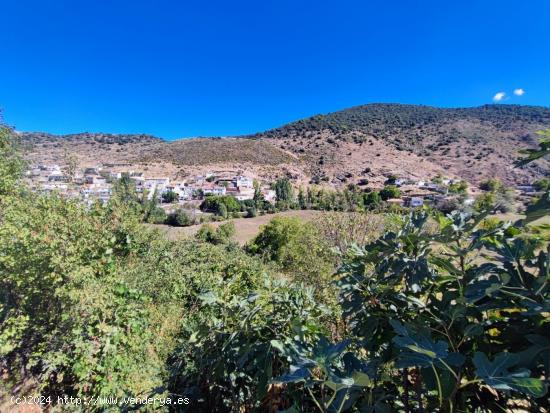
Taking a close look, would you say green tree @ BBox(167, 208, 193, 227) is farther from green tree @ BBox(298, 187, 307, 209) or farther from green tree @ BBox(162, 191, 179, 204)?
green tree @ BBox(298, 187, 307, 209)

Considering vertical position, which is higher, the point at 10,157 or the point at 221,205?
the point at 10,157

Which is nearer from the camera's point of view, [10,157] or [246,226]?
→ [10,157]

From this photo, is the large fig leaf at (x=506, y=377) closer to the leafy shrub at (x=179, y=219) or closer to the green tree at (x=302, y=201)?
the leafy shrub at (x=179, y=219)

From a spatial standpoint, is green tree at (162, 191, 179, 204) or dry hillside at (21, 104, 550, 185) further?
dry hillside at (21, 104, 550, 185)

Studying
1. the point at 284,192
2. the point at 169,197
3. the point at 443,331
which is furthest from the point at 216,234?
the point at 443,331

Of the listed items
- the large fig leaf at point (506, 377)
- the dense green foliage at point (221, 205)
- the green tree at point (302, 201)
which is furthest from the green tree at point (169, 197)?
the large fig leaf at point (506, 377)

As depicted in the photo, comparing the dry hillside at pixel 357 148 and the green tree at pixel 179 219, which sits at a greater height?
the dry hillside at pixel 357 148

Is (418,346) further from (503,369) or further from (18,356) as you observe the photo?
(18,356)

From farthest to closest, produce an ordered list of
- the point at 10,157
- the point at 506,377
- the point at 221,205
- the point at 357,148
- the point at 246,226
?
the point at 357,148, the point at 221,205, the point at 246,226, the point at 10,157, the point at 506,377

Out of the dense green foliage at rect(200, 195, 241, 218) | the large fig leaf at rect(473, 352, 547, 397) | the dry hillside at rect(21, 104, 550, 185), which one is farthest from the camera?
the dry hillside at rect(21, 104, 550, 185)

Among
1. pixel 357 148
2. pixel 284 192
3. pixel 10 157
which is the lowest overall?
pixel 284 192

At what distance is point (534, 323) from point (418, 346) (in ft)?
1.43

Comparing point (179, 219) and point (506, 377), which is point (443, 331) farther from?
point (179, 219)

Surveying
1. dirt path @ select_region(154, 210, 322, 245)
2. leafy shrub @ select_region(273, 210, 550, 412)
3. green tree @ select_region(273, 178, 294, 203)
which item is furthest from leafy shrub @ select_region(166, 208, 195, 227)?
leafy shrub @ select_region(273, 210, 550, 412)
